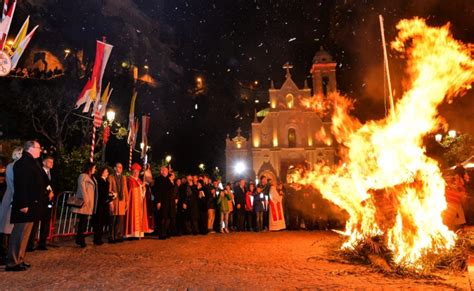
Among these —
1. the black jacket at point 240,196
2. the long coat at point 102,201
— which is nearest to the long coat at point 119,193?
the long coat at point 102,201

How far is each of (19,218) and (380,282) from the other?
228 inches

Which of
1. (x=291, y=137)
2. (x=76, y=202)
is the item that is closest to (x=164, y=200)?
(x=76, y=202)

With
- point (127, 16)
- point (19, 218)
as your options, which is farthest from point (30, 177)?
point (127, 16)

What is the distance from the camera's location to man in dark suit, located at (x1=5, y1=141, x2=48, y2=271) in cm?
540

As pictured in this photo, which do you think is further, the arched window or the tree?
the arched window

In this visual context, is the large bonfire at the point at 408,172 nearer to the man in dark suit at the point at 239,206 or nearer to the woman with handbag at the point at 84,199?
the man in dark suit at the point at 239,206

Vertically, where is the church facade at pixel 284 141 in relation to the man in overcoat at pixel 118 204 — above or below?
above

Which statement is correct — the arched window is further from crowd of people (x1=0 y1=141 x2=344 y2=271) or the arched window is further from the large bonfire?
the large bonfire

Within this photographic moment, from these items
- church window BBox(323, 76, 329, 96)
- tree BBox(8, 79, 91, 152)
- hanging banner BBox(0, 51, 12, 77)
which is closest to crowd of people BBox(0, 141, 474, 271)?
hanging banner BBox(0, 51, 12, 77)

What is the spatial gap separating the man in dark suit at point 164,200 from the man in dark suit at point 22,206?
4.36 m

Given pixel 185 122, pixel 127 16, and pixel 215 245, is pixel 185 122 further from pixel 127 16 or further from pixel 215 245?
pixel 215 245

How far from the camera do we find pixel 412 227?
19.4 ft

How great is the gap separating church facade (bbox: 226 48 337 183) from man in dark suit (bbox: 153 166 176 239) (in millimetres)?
34887

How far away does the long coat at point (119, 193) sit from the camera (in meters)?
8.68
